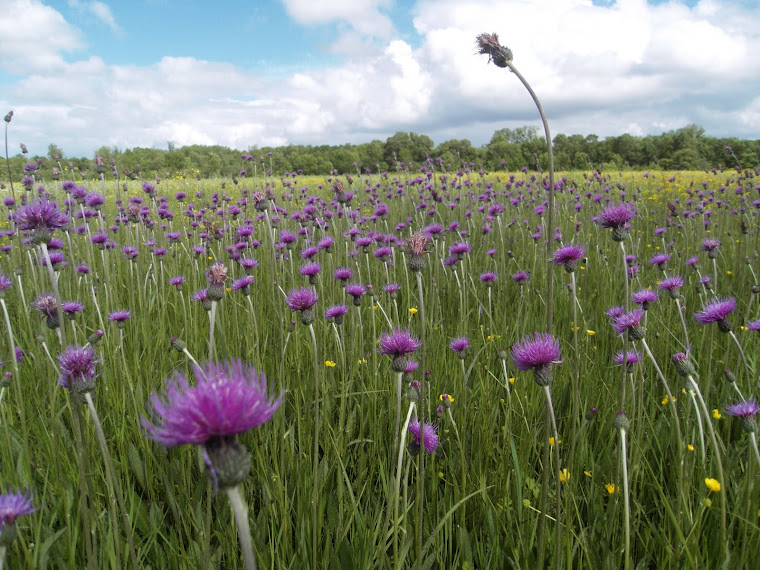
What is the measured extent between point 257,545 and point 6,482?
1089 millimetres

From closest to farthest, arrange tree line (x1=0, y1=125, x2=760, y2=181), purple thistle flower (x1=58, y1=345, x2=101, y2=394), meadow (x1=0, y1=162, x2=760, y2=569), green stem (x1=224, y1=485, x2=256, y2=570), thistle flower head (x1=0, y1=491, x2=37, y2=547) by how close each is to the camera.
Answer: green stem (x1=224, y1=485, x2=256, y2=570) → thistle flower head (x1=0, y1=491, x2=37, y2=547) → purple thistle flower (x1=58, y1=345, x2=101, y2=394) → meadow (x1=0, y1=162, x2=760, y2=569) → tree line (x1=0, y1=125, x2=760, y2=181)

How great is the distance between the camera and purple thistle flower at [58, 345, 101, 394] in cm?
131

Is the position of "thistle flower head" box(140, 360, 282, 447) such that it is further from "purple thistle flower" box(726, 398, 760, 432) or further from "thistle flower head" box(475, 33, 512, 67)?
"purple thistle flower" box(726, 398, 760, 432)

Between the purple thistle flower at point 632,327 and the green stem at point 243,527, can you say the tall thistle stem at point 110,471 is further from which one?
the purple thistle flower at point 632,327

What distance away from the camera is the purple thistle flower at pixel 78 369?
4.30ft

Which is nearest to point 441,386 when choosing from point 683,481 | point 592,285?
point 683,481

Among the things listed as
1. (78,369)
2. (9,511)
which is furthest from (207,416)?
(78,369)

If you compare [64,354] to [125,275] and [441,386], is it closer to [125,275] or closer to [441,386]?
[441,386]

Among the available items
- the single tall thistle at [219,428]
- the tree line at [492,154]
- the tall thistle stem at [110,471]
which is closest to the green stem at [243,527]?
the single tall thistle at [219,428]

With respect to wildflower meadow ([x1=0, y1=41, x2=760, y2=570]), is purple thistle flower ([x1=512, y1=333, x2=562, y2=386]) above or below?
above

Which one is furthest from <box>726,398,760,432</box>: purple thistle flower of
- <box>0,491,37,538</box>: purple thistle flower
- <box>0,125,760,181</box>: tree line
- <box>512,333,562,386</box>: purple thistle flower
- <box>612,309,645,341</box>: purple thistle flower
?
<box>0,125,760,181</box>: tree line

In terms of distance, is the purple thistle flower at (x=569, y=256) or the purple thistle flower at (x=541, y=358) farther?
the purple thistle flower at (x=569, y=256)

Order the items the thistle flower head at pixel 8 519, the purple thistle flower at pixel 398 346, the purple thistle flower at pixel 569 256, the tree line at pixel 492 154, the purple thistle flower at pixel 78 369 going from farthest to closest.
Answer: the tree line at pixel 492 154, the purple thistle flower at pixel 569 256, the purple thistle flower at pixel 398 346, the purple thistle flower at pixel 78 369, the thistle flower head at pixel 8 519

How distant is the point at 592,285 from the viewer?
4.56m
